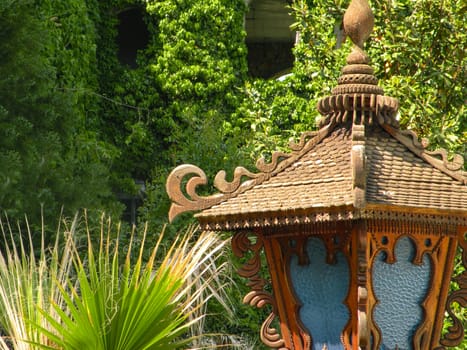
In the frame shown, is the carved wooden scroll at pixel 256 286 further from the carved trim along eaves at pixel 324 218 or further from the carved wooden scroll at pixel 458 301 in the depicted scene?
the carved wooden scroll at pixel 458 301

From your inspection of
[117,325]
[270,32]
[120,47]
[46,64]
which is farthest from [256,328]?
[270,32]

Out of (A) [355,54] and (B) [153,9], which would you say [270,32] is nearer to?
(B) [153,9]

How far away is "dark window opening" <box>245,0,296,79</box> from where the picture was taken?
2027 cm

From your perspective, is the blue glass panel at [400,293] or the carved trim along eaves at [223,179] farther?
the carved trim along eaves at [223,179]

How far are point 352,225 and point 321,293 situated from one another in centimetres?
41

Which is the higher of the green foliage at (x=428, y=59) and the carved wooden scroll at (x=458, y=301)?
the green foliage at (x=428, y=59)

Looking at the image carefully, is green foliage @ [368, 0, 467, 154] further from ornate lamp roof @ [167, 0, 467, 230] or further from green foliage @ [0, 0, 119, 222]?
ornate lamp roof @ [167, 0, 467, 230]

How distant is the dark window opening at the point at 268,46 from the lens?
20266mm

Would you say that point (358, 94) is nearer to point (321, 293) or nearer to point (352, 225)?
point (352, 225)

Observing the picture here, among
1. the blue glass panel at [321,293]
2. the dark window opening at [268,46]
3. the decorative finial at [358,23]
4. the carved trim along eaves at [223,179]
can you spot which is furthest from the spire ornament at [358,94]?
the dark window opening at [268,46]

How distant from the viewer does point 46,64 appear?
1195cm

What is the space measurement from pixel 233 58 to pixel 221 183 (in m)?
10.7

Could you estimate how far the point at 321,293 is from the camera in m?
5.17

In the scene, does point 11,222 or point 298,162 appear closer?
point 298,162
